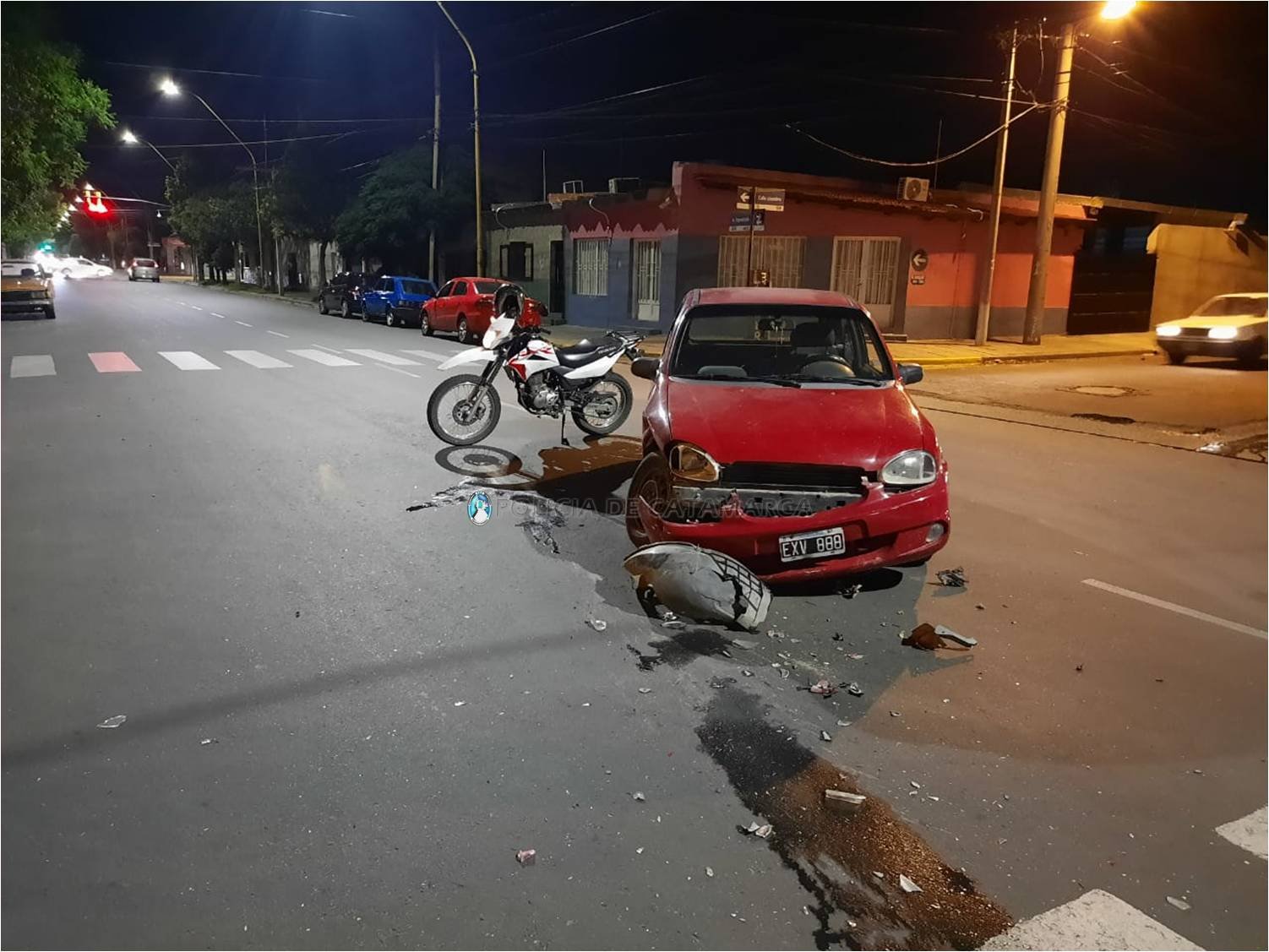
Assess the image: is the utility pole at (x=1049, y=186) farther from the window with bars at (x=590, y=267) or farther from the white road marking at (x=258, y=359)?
the white road marking at (x=258, y=359)

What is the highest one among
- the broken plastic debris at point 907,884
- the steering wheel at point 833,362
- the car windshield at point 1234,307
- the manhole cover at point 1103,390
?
the car windshield at point 1234,307

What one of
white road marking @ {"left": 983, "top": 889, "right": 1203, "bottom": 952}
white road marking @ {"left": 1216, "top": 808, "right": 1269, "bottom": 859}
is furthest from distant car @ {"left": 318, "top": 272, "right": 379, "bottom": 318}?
white road marking @ {"left": 983, "top": 889, "right": 1203, "bottom": 952}

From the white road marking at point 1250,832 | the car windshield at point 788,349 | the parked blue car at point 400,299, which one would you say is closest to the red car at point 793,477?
the car windshield at point 788,349

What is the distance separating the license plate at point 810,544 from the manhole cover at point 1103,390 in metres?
12.2

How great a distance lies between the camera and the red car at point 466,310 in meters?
22.3

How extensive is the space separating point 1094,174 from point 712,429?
4324 centimetres

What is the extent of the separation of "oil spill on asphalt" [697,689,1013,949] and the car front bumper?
50.3 inches

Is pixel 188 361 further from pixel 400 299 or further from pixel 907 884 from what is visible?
pixel 907 884

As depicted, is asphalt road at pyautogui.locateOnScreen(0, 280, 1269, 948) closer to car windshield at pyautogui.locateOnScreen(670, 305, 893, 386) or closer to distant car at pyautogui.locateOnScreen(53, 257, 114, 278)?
car windshield at pyautogui.locateOnScreen(670, 305, 893, 386)

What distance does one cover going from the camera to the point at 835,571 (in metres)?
5.02

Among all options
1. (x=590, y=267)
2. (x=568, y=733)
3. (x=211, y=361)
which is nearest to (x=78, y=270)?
(x=590, y=267)

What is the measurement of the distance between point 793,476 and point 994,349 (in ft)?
62.2

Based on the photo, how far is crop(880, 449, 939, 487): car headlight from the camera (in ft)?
16.7

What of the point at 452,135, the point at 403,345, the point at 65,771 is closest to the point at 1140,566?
the point at 65,771
